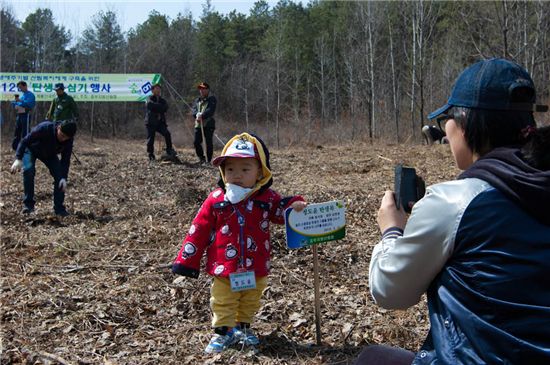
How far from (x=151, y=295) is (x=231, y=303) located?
139cm

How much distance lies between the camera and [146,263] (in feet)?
17.5

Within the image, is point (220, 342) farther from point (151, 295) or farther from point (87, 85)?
point (87, 85)

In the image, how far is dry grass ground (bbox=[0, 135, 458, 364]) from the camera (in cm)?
359

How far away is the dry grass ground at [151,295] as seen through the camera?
359cm

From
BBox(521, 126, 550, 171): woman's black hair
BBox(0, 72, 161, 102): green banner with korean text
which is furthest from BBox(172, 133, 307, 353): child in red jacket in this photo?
BBox(0, 72, 161, 102): green banner with korean text

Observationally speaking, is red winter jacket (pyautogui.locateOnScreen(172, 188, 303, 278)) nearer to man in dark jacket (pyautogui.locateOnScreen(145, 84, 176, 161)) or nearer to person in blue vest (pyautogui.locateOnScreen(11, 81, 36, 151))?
man in dark jacket (pyautogui.locateOnScreen(145, 84, 176, 161))

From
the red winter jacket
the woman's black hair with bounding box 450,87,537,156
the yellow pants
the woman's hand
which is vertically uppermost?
the woman's black hair with bounding box 450,87,537,156

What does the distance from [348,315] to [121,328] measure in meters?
1.69

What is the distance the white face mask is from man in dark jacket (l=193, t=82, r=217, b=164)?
30.7 feet

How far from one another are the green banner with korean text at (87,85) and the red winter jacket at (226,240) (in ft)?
49.3

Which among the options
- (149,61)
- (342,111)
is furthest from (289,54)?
(149,61)

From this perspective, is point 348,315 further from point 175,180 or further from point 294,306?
point 175,180

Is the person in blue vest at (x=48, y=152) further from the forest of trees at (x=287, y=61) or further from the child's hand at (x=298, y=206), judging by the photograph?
the forest of trees at (x=287, y=61)

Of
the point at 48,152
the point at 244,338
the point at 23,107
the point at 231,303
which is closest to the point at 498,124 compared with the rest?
the point at 231,303
